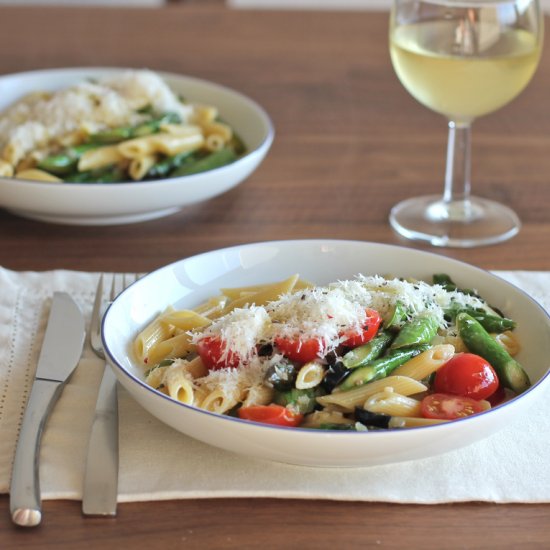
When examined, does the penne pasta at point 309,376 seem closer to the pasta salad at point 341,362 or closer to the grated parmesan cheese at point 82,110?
the pasta salad at point 341,362

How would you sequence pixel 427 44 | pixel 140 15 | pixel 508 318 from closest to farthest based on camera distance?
1. pixel 508 318
2. pixel 427 44
3. pixel 140 15

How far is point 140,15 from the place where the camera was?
2.81 meters

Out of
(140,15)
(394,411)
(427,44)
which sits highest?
(427,44)

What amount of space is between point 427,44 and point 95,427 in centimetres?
88

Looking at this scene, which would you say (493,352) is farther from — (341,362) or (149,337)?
(149,337)

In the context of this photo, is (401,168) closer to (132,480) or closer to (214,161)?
(214,161)

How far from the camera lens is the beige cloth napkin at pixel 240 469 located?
103 centimetres

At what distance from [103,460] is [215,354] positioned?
0.54 ft

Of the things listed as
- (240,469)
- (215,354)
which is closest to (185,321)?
(215,354)

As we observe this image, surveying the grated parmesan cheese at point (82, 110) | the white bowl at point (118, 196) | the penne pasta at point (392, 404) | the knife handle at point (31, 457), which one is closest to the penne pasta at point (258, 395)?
the penne pasta at point (392, 404)

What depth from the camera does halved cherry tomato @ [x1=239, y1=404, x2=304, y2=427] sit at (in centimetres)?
103

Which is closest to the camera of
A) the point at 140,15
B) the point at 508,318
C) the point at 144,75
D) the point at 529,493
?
the point at 529,493

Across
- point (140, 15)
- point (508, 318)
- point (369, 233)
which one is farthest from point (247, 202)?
point (140, 15)

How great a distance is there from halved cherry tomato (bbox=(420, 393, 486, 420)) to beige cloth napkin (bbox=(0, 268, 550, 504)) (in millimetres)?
55
